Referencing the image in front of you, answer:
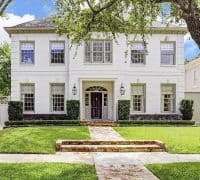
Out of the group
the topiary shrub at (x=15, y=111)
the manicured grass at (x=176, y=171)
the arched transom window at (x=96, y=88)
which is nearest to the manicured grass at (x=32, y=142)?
the manicured grass at (x=176, y=171)

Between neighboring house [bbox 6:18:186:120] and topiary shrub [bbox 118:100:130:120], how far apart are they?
2.08 ft

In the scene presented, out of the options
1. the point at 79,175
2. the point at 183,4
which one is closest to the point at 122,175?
the point at 79,175

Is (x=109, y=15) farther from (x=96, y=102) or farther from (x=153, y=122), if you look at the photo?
(x=96, y=102)

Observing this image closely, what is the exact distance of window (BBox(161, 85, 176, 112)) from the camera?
3512 centimetres

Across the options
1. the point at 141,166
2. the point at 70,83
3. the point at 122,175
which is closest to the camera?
the point at 122,175

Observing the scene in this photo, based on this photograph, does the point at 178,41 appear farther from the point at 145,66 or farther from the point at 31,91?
the point at 31,91

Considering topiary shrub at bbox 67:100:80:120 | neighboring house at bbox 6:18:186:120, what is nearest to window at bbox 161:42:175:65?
neighboring house at bbox 6:18:186:120

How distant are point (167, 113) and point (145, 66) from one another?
12.8 ft

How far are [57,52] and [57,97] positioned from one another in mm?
3365

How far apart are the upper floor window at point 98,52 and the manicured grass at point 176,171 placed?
21.2m

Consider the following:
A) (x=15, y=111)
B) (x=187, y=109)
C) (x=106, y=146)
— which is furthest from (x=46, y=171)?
(x=187, y=109)

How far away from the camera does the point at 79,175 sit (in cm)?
1167

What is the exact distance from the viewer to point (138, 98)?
35.0 m

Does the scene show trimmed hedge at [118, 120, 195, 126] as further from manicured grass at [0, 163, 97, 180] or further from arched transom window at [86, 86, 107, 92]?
manicured grass at [0, 163, 97, 180]
